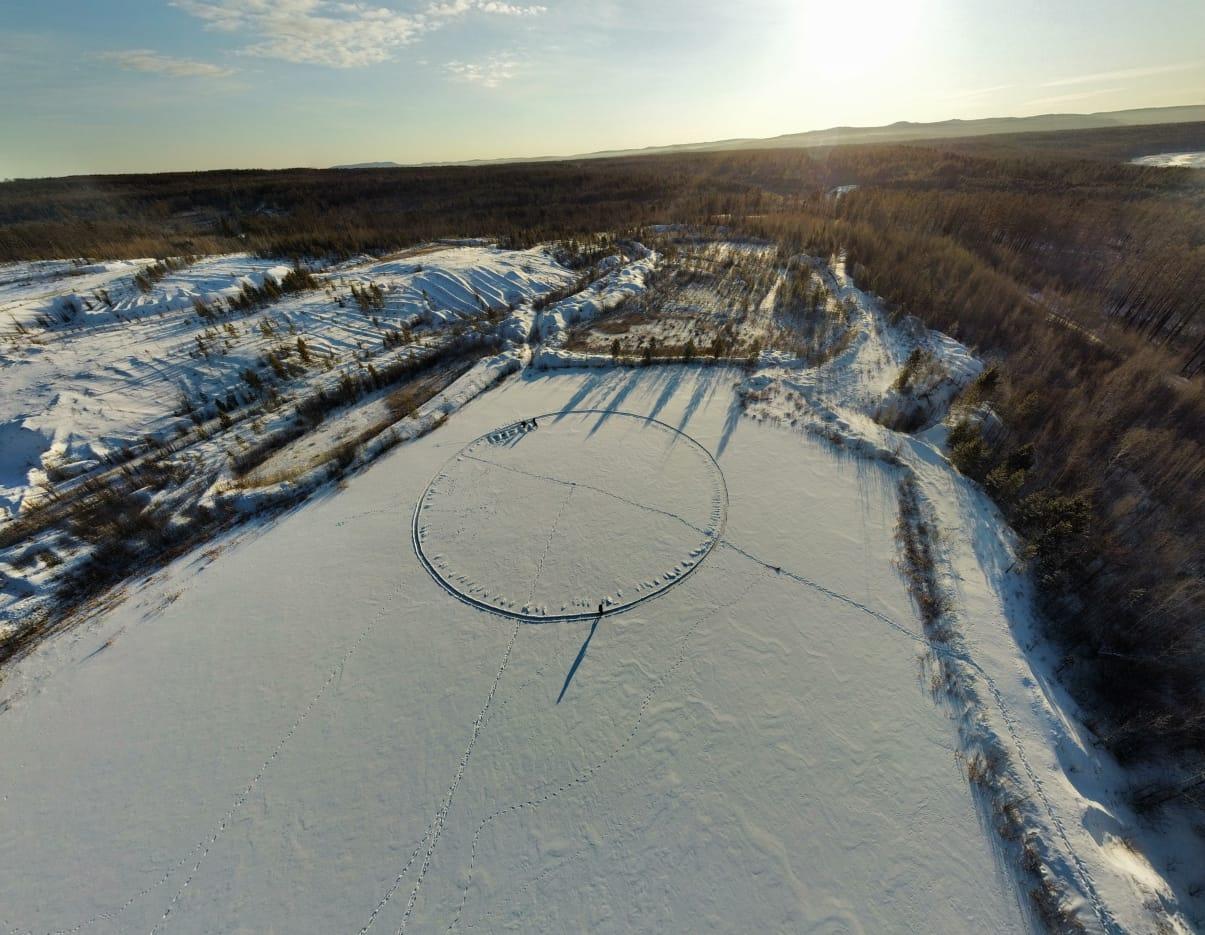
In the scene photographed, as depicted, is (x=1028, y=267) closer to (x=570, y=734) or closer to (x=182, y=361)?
(x=570, y=734)

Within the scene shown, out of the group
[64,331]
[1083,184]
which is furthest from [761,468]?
[1083,184]

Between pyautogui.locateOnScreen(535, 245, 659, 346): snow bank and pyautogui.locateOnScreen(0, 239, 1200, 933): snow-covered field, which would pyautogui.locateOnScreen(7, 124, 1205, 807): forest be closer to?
pyautogui.locateOnScreen(0, 239, 1200, 933): snow-covered field

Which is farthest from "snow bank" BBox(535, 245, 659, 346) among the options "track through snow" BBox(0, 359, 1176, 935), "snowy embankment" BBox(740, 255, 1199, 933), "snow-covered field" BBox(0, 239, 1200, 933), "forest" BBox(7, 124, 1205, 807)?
"track through snow" BBox(0, 359, 1176, 935)

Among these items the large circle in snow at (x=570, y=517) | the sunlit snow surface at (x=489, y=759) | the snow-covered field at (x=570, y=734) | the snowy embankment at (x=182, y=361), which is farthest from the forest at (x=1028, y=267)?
the snowy embankment at (x=182, y=361)

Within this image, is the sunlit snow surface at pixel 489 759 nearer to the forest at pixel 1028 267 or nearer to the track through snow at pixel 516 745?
the track through snow at pixel 516 745

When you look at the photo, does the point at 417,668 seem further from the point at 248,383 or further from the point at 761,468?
the point at 248,383

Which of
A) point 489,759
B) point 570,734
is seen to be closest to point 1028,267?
point 570,734
